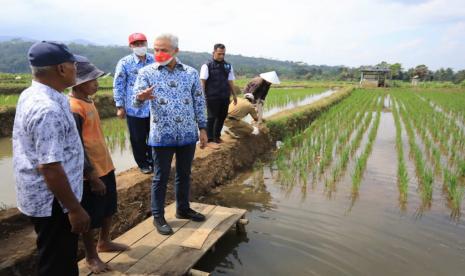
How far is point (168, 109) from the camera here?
109 inches

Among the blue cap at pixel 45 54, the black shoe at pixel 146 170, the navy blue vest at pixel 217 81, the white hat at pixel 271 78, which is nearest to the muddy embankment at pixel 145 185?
the black shoe at pixel 146 170

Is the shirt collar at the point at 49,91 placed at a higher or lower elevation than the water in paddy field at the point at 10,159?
higher

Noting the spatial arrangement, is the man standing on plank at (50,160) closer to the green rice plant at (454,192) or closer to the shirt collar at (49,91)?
the shirt collar at (49,91)

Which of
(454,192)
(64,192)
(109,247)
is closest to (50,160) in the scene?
(64,192)

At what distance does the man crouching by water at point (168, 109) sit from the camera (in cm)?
273

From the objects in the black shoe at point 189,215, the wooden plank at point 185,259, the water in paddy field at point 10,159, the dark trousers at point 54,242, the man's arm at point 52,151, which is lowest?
the water in paddy field at point 10,159

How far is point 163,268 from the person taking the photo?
240 centimetres

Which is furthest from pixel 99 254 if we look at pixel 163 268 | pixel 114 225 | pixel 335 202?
pixel 335 202

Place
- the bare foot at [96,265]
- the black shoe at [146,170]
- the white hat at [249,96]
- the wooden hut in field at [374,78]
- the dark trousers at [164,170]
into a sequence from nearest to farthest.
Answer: the bare foot at [96,265] < the dark trousers at [164,170] < the black shoe at [146,170] < the white hat at [249,96] < the wooden hut in field at [374,78]

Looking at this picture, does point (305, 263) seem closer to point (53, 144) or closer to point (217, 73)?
point (53, 144)

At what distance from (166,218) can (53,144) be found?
1.84m

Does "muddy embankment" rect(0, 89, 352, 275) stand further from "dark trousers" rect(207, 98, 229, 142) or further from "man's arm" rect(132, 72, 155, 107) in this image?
"man's arm" rect(132, 72, 155, 107)

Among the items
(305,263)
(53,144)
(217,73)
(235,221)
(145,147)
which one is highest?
(217,73)

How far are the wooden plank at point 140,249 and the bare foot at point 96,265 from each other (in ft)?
0.13
